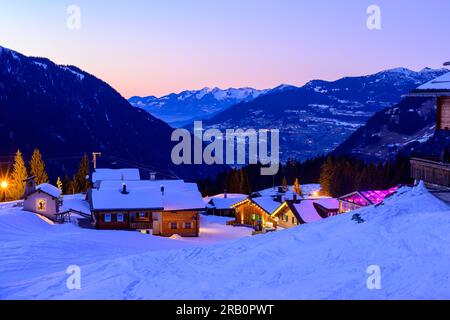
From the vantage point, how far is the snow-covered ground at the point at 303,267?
12.7 metres

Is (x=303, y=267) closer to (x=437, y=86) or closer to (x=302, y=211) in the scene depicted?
(x=437, y=86)

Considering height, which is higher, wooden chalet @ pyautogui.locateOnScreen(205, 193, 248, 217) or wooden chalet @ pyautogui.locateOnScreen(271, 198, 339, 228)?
wooden chalet @ pyautogui.locateOnScreen(271, 198, 339, 228)

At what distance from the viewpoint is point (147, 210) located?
51.2 m

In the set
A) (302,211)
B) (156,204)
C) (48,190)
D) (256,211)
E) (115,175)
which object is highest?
(115,175)

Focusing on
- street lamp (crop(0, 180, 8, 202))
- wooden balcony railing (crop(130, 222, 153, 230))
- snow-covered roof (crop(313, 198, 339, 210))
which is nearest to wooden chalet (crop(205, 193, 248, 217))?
snow-covered roof (crop(313, 198, 339, 210))

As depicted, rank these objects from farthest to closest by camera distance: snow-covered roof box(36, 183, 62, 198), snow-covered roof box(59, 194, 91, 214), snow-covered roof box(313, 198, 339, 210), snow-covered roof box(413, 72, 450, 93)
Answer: snow-covered roof box(313, 198, 339, 210) → snow-covered roof box(59, 194, 91, 214) → snow-covered roof box(36, 183, 62, 198) → snow-covered roof box(413, 72, 450, 93)

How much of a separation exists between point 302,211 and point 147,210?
68.5 ft

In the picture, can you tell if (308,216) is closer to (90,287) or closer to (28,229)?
(28,229)

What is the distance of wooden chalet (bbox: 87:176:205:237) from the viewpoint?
50594mm

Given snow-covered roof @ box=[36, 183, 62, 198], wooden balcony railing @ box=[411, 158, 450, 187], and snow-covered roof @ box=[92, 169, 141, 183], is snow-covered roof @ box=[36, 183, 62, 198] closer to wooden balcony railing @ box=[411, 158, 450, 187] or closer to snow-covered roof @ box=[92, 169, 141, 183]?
snow-covered roof @ box=[92, 169, 141, 183]

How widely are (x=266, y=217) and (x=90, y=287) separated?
55230 mm

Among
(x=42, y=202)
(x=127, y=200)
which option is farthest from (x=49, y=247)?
(x=42, y=202)

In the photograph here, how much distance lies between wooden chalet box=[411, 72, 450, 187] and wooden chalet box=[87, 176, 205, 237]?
32944mm
